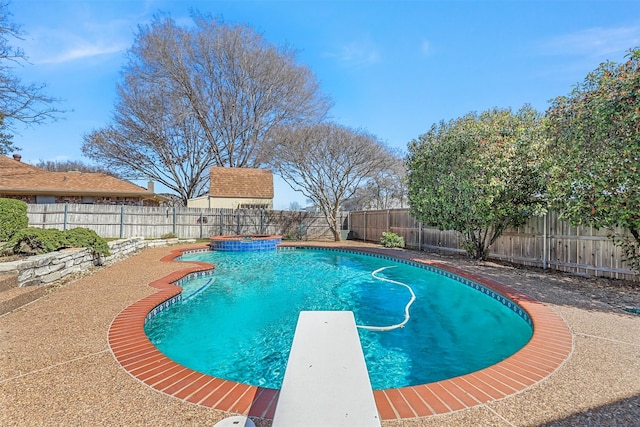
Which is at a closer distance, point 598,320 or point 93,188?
point 598,320

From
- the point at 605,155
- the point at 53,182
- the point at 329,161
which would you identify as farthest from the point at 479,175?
the point at 53,182

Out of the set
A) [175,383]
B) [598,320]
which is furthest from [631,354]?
[175,383]

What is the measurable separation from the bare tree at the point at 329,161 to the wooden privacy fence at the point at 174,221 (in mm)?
2175

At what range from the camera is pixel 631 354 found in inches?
119

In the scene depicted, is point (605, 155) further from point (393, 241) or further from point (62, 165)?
point (62, 165)

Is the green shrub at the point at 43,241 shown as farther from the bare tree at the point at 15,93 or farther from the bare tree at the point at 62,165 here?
the bare tree at the point at 62,165

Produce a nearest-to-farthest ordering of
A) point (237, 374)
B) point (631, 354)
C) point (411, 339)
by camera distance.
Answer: point (631, 354)
point (237, 374)
point (411, 339)

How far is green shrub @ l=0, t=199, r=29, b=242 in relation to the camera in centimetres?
762

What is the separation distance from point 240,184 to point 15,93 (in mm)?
11444

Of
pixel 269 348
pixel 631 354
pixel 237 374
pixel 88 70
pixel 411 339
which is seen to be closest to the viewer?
pixel 631 354

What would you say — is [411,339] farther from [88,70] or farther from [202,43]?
[202,43]

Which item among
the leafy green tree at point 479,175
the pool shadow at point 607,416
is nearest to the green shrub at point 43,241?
the pool shadow at point 607,416

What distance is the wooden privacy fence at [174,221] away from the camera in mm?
13914

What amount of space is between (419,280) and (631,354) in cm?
467
